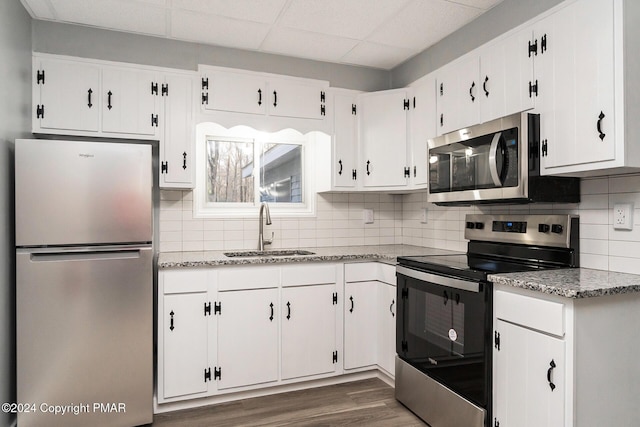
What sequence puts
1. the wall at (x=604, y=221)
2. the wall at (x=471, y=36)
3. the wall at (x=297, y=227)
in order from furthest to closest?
the wall at (x=297, y=227), the wall at (x=471, y=36), the wall at (x=604, y=221)

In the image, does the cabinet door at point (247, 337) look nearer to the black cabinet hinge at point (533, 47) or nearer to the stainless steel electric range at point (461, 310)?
the stainless steel electric range at point (461, 310)

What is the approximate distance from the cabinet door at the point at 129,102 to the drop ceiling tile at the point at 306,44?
2.93 ft

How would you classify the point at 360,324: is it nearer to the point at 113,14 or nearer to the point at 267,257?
the point at 267,257

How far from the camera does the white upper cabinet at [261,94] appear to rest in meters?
2.93

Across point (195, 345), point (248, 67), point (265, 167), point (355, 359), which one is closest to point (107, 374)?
point (195, 345)

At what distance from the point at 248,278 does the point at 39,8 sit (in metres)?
2.11

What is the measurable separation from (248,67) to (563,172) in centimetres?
230

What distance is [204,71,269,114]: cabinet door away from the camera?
292 cm

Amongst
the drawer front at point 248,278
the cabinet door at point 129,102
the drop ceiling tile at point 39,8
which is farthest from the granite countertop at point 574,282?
the drop ceiling tile at point 39,8

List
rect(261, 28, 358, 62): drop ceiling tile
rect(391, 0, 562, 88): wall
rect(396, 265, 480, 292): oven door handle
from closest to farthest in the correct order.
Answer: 1. rect(396, 265, 480, 292): oven door handle
2. rect(391, 0, 562, 88): wall
3. rect(261, 28, 358, 62): drop ceiling tile

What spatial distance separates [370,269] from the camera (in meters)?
3.00

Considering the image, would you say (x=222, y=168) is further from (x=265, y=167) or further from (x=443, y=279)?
(x=443, y=279)

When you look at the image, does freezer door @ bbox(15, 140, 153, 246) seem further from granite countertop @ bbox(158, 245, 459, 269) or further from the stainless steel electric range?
the stainless steel electric range

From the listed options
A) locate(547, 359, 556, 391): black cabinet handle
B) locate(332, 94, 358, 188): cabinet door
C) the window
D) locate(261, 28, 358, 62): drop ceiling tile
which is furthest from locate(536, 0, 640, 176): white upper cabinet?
the window
